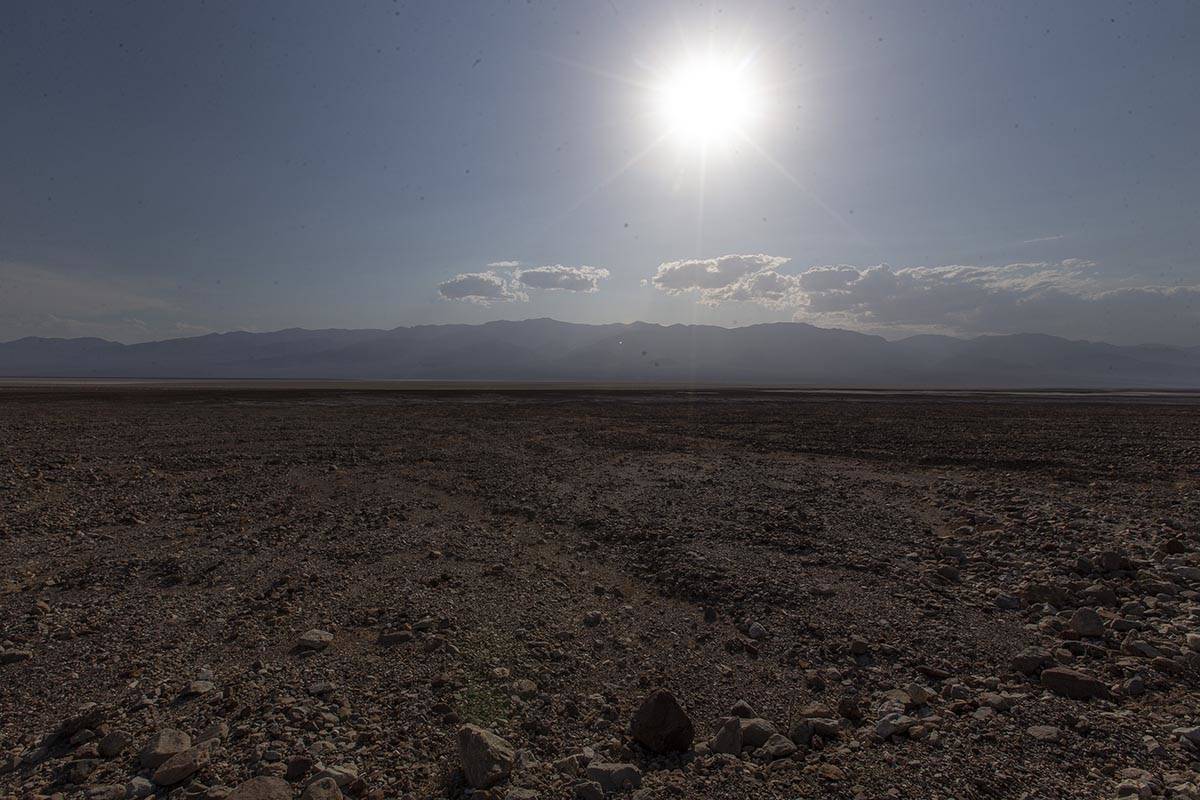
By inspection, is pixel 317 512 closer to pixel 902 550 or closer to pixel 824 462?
pixel 902 550

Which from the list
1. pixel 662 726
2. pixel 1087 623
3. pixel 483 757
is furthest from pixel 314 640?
pixel 1087 623

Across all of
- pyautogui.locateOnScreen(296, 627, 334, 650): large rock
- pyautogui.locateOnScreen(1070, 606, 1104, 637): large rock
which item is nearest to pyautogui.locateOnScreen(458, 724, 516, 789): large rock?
pyautogui.locateOnScreen(296, 627, 334, 650): large rock

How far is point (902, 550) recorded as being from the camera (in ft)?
28.5

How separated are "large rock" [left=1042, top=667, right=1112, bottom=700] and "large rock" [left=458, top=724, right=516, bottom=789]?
449 cm

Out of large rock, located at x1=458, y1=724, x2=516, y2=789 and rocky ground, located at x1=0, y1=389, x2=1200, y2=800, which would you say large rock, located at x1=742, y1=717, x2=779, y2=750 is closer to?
rocky ground, located at x1=0, y1=389, x2=1200, y2=800

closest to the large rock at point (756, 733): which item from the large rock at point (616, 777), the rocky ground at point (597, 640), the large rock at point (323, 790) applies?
the rocky ground at point (597, 640)

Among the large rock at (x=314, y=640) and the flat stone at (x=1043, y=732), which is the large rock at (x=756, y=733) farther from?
the large rock at (x=314, y=640)

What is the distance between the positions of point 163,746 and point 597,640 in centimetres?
361

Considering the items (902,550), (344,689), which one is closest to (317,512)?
(344,689)

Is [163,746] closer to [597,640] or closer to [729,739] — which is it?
[597,640]

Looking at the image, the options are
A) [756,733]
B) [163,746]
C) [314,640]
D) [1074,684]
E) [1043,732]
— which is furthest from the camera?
[314,640]

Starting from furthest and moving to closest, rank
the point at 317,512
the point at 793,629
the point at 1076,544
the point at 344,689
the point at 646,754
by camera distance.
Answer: the point at 317,512
the point at 1076,544
the point at 793,629
the point at 344,689
the point at 646,754

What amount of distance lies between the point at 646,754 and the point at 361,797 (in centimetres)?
192

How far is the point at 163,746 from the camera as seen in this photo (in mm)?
3822
